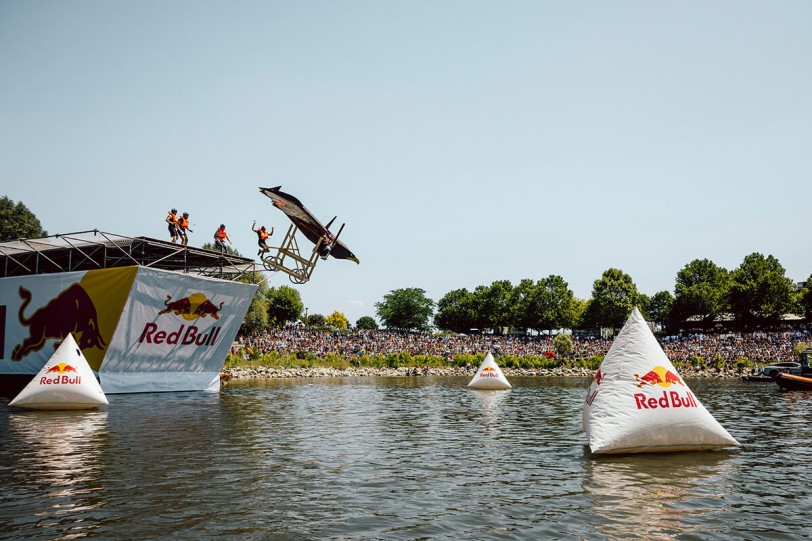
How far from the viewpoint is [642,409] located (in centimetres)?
1402

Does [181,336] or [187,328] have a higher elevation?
[187,328]

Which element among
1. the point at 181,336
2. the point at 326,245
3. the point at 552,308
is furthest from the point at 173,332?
the point at 552,308

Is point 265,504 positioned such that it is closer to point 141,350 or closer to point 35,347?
point 141,350

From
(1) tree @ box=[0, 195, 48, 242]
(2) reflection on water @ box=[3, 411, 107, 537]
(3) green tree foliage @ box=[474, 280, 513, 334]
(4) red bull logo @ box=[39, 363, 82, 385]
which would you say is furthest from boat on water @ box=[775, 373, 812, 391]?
(1) tree @ box=[0, 195, 48, 242]

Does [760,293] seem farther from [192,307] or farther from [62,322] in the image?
[62,322]

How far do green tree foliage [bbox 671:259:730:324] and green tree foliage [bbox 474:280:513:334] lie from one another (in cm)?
3121

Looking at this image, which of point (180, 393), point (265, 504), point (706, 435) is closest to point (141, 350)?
point (180, 393)

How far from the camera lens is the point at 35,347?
35.3 m

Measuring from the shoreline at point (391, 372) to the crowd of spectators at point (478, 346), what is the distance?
459 cm

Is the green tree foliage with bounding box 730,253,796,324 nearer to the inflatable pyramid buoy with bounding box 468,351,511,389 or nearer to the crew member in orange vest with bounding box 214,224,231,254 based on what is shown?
the inflatable pyramid buoy with bounding box 468,351,511,389

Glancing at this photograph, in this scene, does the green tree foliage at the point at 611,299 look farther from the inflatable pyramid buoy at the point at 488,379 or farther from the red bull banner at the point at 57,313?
the red bull banner at the point at 57,313

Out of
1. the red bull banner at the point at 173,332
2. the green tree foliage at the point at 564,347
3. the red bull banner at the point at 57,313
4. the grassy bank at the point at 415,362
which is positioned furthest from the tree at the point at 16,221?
the green tree foliage at the point at 564,347

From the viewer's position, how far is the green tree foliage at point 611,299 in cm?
10514

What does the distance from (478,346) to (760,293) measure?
167ft
